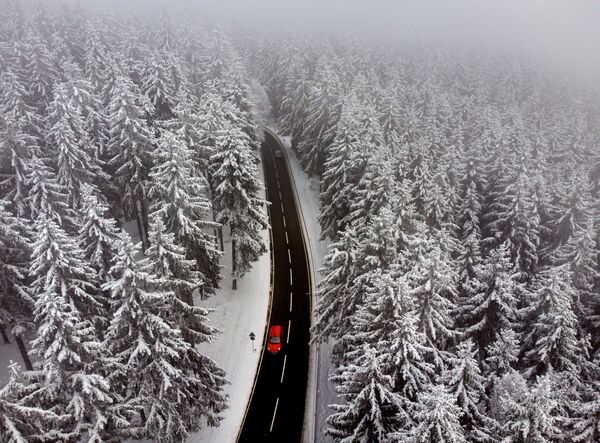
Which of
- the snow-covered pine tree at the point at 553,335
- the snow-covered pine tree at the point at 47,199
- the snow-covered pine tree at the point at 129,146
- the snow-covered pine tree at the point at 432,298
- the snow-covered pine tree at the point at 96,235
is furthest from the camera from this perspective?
the snow-covered pine tree at the point at 129,146

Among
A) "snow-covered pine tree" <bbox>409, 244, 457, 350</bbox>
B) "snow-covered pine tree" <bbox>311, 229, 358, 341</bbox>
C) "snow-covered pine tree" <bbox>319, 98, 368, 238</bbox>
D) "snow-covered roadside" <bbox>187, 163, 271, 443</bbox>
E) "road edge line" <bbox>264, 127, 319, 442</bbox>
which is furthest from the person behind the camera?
"snow-covered pine tree" <bbox>319, 98, 368, 238</bbox>

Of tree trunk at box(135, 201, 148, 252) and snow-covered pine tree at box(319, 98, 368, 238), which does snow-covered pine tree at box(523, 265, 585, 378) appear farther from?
tree trunk at box(135, 201, 148, 252)

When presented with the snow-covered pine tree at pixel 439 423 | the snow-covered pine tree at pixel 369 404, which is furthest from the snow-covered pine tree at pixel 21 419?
the snow-covered pine tree at pixel 439 423

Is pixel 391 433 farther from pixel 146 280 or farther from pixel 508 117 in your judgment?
pixel 508 117

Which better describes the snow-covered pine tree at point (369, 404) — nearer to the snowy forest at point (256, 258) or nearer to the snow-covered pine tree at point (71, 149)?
the snowy forest at point (256, 258)

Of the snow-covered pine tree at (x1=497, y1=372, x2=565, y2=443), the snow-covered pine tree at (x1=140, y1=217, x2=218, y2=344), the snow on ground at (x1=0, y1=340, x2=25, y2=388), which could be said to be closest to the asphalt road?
the snow-covered pine tree at (x1=140, y1=217, x2=218, y2=344)

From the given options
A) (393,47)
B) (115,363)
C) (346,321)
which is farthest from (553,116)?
(115,363)

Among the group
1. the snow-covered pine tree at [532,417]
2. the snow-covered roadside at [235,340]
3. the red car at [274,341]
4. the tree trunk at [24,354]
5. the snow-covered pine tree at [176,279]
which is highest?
the snow-covered pine tree at [532,417]
